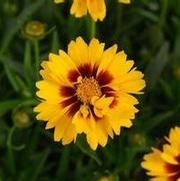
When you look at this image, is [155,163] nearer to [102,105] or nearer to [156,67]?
[102,105]

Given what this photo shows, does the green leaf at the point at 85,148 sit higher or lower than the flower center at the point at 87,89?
lower

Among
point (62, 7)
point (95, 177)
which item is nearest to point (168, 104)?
point (95, 177)

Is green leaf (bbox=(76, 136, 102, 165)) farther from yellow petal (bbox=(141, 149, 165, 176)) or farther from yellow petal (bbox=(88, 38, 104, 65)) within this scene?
yellow petal (bbox=(88, 38, 104, 65))

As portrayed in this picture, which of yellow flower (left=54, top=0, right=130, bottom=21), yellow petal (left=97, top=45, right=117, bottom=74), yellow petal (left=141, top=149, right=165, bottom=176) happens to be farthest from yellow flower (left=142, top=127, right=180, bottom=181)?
yellow flower (left=54, top=0, right=130, bottom=21)

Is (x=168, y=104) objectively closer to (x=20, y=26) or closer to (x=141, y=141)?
(x=141, y=141)

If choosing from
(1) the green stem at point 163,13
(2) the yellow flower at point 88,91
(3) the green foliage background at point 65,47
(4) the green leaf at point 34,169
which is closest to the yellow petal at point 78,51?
(2) the yellow flower at point 88,91

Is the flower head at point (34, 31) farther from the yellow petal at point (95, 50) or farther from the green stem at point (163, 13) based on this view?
the green stem at point (163, 13)

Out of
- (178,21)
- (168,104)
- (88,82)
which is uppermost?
(88,82)
